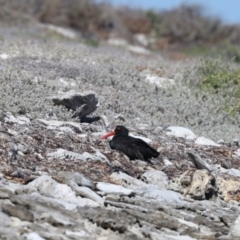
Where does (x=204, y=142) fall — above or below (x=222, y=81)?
below

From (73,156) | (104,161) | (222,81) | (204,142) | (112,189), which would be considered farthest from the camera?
(222,81)

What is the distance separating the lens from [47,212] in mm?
5609

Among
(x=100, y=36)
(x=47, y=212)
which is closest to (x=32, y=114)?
(x=47, y=212)

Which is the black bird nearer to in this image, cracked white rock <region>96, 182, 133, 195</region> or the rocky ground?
the rocky ground

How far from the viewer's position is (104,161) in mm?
7457

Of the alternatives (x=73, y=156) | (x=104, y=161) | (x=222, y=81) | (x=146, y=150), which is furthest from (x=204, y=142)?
(x=222, y=81)

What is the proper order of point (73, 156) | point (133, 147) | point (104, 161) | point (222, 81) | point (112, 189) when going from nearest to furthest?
point (112, 189)
point (73, 156)
point (104, 161)
point (133, 147)
point (222, 81)

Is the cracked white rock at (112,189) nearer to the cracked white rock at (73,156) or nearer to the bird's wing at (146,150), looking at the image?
the cracked white rock at (73,156)

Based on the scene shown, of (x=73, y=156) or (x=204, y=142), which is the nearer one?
(x=73, y=156)

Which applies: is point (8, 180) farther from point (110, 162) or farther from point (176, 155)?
point (176, 155)

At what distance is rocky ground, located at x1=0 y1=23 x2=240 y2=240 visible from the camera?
18.8 ft

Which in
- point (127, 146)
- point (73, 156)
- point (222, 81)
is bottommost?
point (73, 156)

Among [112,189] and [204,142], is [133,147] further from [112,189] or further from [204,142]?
[204,142]

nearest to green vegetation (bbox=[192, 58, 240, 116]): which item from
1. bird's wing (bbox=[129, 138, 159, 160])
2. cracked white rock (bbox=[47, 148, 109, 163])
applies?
bird's wing (bbox=[129, 138, 159, 160])
